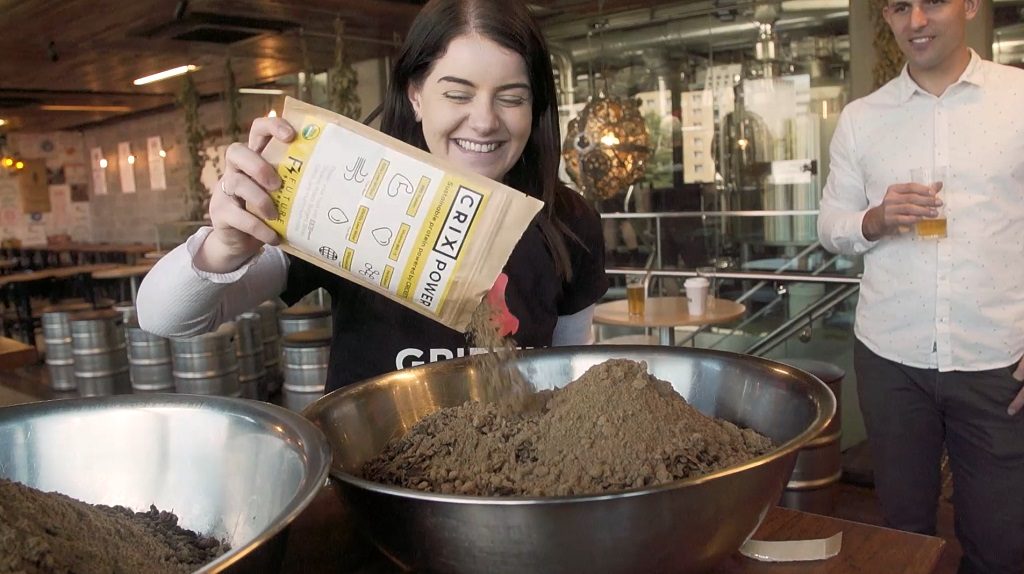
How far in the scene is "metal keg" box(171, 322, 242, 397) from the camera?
4.44 meters

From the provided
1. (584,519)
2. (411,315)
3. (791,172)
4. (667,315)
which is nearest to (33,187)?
(791,172)

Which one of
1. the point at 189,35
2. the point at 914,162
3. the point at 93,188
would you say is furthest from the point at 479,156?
the point at 93,188

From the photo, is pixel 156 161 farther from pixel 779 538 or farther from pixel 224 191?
pixel 779 538

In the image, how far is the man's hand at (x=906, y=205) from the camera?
180cm

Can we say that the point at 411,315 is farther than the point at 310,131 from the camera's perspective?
Yes

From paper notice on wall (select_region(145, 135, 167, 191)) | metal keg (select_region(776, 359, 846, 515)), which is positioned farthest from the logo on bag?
paper notice on wall (select_region(145, 135, 167, 191))

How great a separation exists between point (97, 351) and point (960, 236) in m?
4.87

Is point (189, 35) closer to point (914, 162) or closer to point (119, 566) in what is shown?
point (914, 162)

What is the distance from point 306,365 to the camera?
415 centimetres

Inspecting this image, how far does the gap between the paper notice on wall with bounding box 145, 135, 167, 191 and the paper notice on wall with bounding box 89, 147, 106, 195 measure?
1.80m

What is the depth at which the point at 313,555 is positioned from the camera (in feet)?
2.43

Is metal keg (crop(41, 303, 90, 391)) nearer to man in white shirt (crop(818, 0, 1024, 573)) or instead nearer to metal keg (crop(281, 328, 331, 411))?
metal keg (crop(281, 328, 331, 411))

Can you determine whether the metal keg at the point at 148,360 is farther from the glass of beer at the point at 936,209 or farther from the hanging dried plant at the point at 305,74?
the glass of beer at the point at 936,209

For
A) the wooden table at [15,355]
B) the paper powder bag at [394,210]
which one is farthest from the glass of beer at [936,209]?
the wooden table at [15,355]
